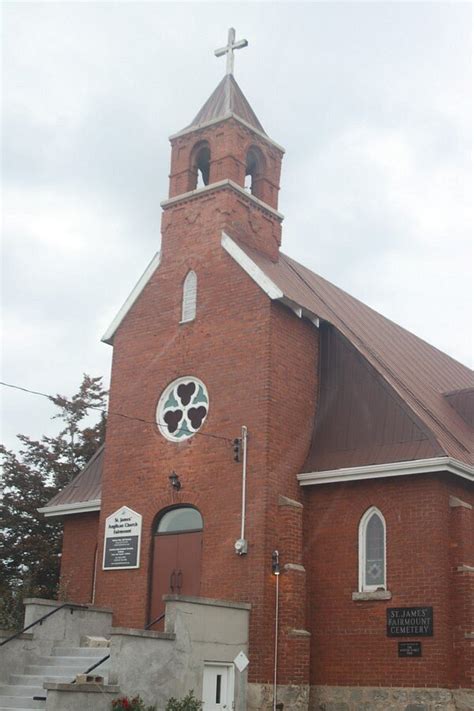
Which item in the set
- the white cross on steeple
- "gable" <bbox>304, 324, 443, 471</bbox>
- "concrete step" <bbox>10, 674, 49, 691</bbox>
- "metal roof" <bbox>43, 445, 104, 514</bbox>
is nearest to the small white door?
"concrete step" <bbox>10, 674, 49, 691</bbox>

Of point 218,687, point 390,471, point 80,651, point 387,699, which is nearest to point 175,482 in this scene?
point 80,651

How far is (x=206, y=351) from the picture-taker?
22.7 metres

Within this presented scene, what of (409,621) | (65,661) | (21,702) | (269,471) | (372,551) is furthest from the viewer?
(269,471)

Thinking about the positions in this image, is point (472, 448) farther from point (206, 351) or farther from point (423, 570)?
point (206, 351)

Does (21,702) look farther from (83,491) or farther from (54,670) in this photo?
(83,491)

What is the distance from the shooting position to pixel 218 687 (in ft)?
62.6

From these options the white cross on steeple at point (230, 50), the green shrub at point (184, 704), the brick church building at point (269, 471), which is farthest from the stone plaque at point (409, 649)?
the white cross on steeple at point (230, 50)

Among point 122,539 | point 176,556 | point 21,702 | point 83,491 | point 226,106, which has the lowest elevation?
point 21,702

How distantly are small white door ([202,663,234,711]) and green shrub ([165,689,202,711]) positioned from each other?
929 millimetres

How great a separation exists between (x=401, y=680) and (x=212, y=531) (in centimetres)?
487

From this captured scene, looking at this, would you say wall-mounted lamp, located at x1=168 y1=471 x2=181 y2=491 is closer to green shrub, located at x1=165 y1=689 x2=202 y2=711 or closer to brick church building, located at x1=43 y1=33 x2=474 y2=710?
brick church building, located at x1=43 y1=33 x2=474 y2=710

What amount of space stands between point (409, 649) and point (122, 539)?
23.3ft

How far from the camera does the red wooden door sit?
2130cm

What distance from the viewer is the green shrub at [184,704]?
1742 centimetres
